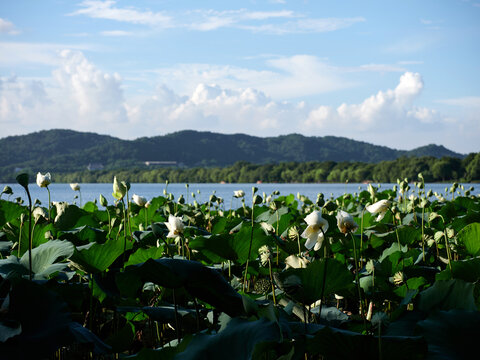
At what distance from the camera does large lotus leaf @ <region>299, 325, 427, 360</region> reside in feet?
3.11

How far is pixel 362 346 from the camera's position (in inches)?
38.4

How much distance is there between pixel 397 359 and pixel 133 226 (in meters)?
2.95

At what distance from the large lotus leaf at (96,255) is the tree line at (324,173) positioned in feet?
48.9

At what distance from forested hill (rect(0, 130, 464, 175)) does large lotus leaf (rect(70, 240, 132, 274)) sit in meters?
36.0

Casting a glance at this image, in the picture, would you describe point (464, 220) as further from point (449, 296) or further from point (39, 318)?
point (39, 318)

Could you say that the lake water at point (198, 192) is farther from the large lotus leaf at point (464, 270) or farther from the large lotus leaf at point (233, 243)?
the large lotus leaf at point (464, 270)

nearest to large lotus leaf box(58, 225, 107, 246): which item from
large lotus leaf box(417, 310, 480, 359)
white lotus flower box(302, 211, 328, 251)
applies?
white lotus flower box(302, 211, 328, 251)

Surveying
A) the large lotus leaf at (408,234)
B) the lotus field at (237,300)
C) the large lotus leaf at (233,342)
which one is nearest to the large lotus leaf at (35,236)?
the lotus field at (237,300)

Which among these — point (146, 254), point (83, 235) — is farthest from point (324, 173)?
point (146, 254)

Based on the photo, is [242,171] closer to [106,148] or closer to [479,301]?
Result: [106,148]

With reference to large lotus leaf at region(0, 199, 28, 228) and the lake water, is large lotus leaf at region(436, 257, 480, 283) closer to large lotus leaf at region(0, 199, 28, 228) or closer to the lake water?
large lotus leaf at region(0, 199, 28, 228)

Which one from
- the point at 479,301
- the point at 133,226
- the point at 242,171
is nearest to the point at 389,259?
the point at 479,301

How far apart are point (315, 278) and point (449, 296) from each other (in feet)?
1.18

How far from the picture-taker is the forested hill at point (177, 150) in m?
50.1
